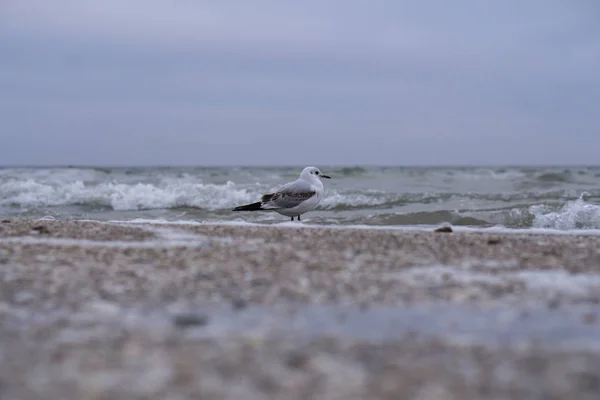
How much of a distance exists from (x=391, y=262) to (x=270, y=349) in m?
1.99

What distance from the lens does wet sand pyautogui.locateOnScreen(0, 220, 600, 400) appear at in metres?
2.23

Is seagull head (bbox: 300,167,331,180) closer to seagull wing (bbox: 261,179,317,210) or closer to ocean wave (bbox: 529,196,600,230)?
seagull wing (bbox: 261,179,317,210)

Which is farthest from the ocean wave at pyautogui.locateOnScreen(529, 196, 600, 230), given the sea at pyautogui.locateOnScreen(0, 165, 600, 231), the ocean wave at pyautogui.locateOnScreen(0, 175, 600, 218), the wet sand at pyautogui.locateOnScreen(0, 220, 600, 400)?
the wet sand at pyautogui.locateOnScreen(0, 220, 600, 400)

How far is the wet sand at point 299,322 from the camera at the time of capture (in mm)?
2227

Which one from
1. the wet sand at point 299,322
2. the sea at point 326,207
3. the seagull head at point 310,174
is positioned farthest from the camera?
the sea at point 326,207

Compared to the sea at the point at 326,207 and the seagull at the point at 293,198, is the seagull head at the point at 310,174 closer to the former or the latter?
the seagull at the point at 293,198

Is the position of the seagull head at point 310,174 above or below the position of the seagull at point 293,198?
above

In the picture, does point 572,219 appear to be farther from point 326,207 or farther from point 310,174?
point 326,207

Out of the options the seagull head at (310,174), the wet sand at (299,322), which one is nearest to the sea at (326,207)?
the seagull head at (310,174)

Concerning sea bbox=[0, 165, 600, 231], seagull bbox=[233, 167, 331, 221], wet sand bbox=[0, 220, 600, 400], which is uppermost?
seagull bbox=[233, 167, 331, 221]

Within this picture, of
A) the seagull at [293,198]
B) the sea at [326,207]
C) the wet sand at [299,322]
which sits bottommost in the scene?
the sea at [326,207]

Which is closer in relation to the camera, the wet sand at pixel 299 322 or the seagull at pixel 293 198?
the wet sand at pixel 299 322

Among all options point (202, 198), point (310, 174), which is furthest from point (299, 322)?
point (202, 198)

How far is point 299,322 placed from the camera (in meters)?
2.97
